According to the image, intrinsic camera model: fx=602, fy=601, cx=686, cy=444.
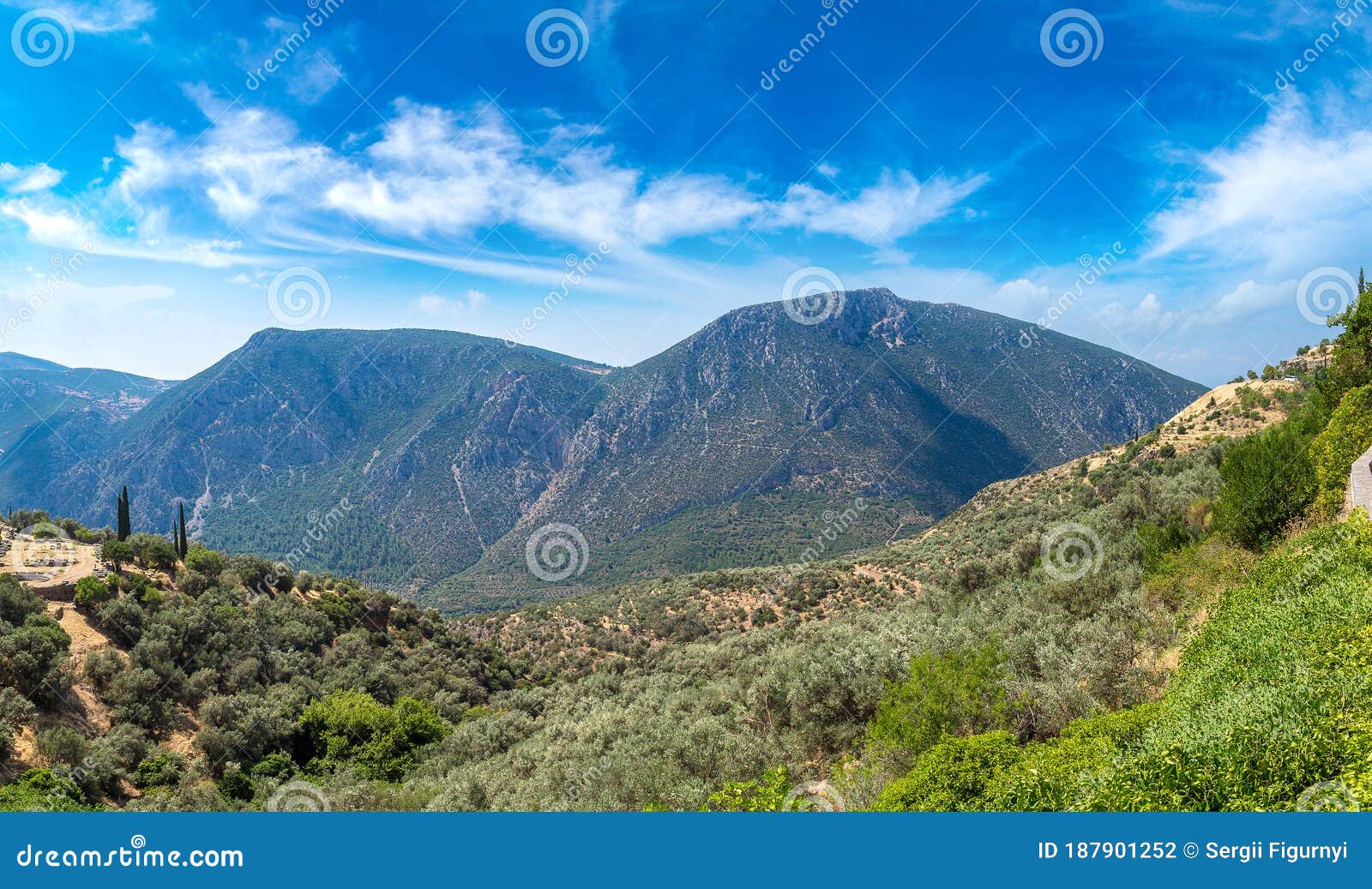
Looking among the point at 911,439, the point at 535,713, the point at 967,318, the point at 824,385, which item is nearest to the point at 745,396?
the point at 824,385

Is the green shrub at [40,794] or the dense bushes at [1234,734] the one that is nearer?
the dense bushes at [1234,734]

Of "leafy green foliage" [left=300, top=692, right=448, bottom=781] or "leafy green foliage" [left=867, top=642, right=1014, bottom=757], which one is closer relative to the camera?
"leafy green foliage" [left=867, top=642, right=1014, bottom=757]

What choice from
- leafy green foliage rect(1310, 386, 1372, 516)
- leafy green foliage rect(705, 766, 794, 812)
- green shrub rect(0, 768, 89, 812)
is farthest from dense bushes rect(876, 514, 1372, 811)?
green shrub rect(0, 768, 89, 812)

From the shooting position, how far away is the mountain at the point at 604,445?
354 ft

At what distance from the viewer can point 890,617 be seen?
21.4 meters

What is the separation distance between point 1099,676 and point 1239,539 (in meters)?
7.94

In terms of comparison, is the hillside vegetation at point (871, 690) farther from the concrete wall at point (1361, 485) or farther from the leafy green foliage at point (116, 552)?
the leafy green foliage at point (116, 552)

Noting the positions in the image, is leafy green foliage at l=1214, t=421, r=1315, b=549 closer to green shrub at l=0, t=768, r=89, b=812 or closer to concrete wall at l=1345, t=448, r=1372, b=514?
concrete wall at l=1345, t=448, r=1372, b=514

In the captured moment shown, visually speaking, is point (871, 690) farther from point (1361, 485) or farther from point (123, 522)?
point (123, 522)

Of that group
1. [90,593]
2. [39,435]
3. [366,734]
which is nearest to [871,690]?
[366,734]

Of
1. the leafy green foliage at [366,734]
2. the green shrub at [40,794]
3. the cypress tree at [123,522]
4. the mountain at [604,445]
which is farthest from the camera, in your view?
the mountain at [604,445]

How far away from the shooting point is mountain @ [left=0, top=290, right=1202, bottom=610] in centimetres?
10794

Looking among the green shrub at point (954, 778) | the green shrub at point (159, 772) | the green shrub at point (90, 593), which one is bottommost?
the green shrub at point (159, 772)

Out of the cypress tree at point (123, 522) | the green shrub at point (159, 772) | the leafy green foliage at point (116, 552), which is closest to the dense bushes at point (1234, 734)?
the green shrub at point (159, 772)
